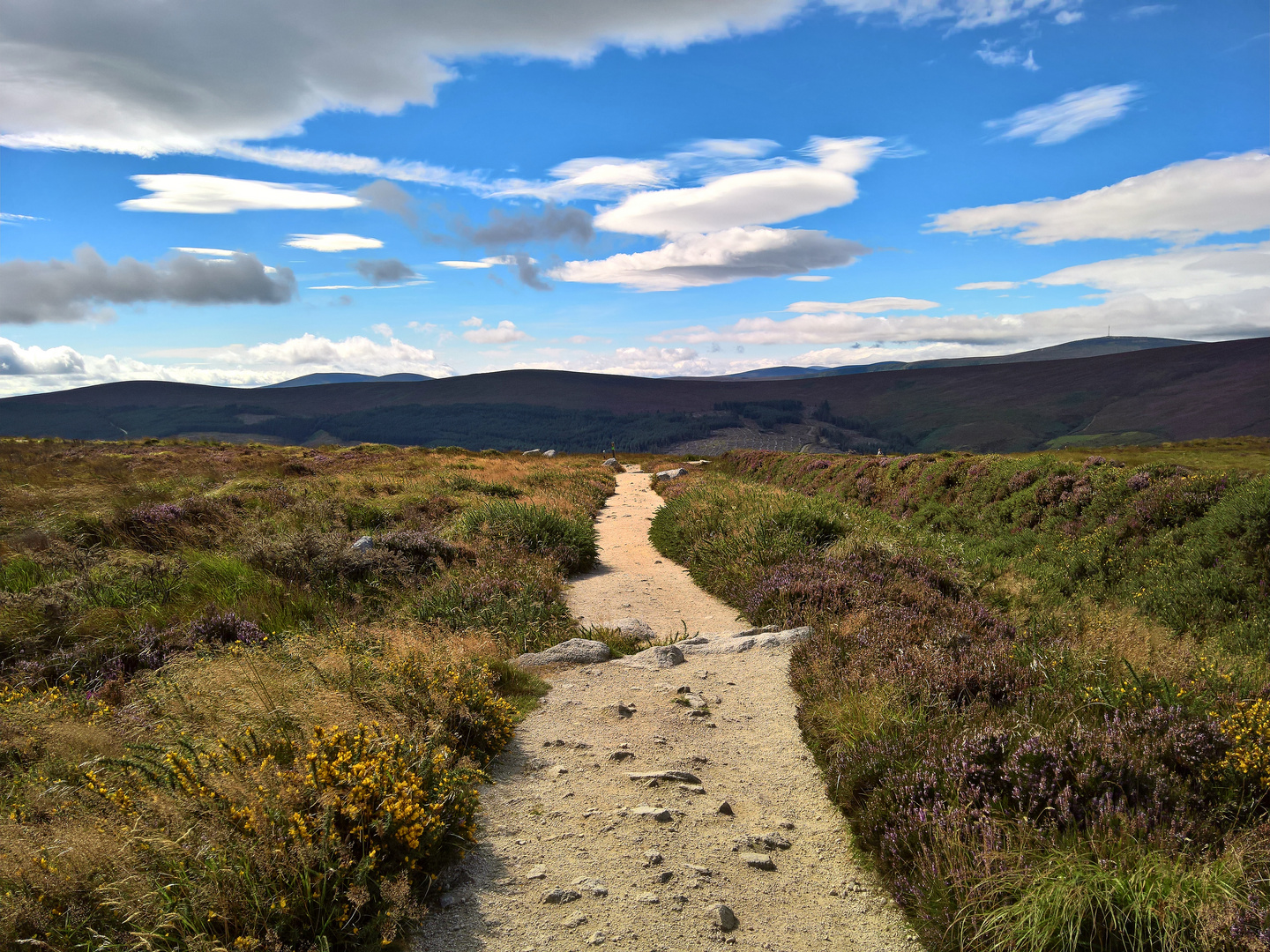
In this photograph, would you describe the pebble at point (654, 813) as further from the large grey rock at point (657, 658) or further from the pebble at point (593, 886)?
the large grey rock at point (657, 658)

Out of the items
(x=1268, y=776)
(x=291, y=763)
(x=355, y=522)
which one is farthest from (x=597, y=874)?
(x=355, y=522)

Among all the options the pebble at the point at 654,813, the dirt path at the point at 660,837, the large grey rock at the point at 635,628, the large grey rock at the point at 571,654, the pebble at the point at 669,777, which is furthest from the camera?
the large grey rock at the point at 635,628

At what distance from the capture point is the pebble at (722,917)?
3.75 meters

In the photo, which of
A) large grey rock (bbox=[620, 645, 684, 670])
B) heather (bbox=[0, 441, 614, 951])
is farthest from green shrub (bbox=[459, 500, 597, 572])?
large grey rock (bbox=[620, 645, 684, 670])

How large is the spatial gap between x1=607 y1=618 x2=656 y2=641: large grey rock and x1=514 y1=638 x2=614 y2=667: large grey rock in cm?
111

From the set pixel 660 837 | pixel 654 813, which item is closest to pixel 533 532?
pixel 654 813

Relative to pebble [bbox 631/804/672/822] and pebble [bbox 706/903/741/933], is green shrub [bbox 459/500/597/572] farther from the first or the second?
pebble [bbox 706/903/741/933]

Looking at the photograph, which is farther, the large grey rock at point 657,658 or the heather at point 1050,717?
the large grey rock at point 657,658

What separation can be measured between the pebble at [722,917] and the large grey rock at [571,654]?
184 inches

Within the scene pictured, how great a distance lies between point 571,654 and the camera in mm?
8461

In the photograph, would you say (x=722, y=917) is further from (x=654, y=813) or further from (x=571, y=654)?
(x=571, y=654)

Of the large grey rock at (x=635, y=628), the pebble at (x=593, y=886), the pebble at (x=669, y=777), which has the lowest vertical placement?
the large grey rock at (x=635, y=628)

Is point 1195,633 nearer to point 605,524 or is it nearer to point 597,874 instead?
point 597,874

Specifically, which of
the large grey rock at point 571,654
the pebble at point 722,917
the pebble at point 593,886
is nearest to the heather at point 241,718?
the large grey rock at point 571,654
